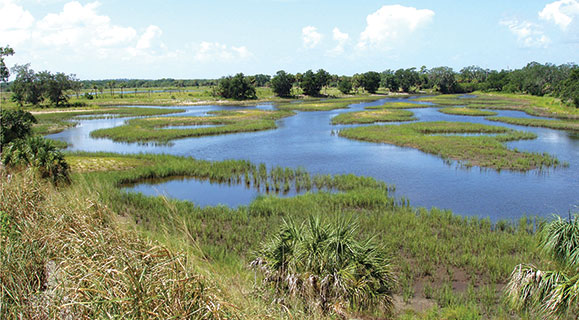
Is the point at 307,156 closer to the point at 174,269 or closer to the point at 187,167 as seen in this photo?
the point at 187,167

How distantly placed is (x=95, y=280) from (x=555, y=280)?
822 cm

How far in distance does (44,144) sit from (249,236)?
41.2ft

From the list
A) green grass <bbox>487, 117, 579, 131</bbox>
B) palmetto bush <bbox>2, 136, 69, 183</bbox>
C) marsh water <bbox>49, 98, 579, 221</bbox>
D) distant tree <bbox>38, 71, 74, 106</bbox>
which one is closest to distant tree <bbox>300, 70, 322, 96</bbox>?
distant tree <bbox>38, 71, 74, 106</bbox>

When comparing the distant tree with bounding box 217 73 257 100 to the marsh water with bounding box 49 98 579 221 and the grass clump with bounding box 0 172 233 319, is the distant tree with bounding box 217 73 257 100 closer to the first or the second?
the marsh water with bounding box 49 98 579 221

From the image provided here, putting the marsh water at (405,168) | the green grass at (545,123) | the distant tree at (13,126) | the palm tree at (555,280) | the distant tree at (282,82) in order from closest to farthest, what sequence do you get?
the palm tree at (555,280)
the marsh water at (405,168)
the distant tree at (13,126)
the green grass at (545,123)
the distant tree at (282,82)

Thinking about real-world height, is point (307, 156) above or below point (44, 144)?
below

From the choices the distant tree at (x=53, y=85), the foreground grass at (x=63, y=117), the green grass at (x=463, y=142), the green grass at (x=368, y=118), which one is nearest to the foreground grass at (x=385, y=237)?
the green grass at (x=463, y=142)

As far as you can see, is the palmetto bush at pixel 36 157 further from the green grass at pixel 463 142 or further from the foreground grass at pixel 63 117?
the foreground grass at pixel 63 117

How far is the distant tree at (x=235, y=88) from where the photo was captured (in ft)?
351

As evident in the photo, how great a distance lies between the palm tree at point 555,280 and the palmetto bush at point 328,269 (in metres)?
3.11

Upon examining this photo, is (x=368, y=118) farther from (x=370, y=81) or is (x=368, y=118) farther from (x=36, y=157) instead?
(x=370, y=81)

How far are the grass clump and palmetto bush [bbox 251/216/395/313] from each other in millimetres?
3638

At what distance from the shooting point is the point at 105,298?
5.74 meters

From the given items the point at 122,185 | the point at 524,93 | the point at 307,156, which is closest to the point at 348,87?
the point at 524,93
